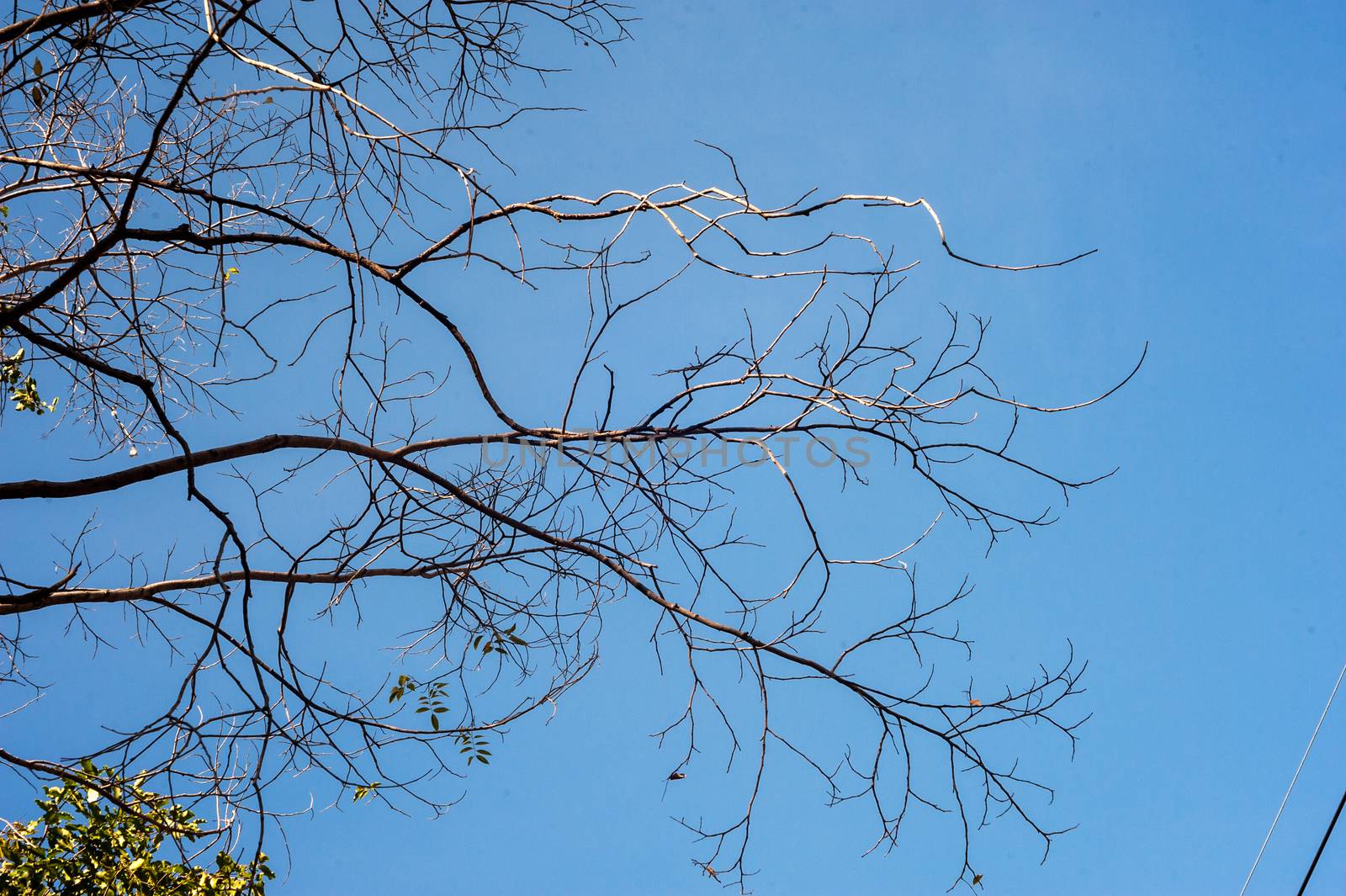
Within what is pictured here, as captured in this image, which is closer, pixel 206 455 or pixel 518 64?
pixel 206 455

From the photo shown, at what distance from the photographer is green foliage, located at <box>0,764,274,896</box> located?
3170mm

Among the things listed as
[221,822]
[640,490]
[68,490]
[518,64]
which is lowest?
[221,822]

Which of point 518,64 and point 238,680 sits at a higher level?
point 518,64

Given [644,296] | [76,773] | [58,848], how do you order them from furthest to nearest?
[58,848], [76,773], [644,296]

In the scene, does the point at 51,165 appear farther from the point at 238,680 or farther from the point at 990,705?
the point at 990,705

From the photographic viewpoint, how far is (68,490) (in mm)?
2781

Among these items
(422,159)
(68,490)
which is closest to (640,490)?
(422,159)

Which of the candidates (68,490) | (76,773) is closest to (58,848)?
(76,773)

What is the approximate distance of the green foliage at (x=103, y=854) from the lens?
10.4 ft

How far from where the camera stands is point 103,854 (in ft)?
10.8

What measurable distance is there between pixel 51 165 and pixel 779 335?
6.45 feet

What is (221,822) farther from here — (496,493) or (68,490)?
(496,493)

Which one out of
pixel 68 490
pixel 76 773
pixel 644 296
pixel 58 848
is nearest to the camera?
pixel 644 296

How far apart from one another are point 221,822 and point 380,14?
2.40 metres
